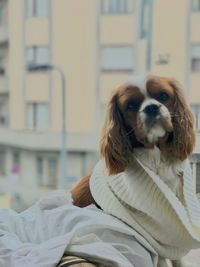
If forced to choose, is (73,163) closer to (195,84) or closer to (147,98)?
(195,84)

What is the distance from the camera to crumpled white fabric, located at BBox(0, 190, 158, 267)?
60cm

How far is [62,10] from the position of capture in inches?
58.4

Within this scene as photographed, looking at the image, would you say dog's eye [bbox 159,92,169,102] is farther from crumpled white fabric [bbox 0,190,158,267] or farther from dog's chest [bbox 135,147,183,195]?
crumpled white fabric [bbox 0,190,158,267]

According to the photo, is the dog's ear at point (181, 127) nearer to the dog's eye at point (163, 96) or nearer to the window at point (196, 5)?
the dog's eye at point (163, 96)

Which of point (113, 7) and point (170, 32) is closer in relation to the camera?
point (170, 32)

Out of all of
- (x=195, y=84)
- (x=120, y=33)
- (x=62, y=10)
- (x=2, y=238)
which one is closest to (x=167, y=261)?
(x=2, y=238)

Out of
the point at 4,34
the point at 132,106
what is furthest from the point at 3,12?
the point at 132,106

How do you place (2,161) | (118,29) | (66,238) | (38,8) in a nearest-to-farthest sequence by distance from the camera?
(66,238), (118,29), (38,8), (2,161)

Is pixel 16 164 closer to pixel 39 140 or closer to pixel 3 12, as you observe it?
pixel 39 140

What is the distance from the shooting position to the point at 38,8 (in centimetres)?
152

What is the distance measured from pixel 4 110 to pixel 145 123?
40.3 inches

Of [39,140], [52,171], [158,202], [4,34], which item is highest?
[4,34]

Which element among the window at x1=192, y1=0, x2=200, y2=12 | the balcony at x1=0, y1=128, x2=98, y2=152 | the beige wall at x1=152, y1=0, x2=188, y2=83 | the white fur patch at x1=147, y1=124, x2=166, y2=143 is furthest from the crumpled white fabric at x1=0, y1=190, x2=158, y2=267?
the balcony at x1=0, y1=128, x2=98, y2=152

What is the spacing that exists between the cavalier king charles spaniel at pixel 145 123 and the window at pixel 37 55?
0.96m
